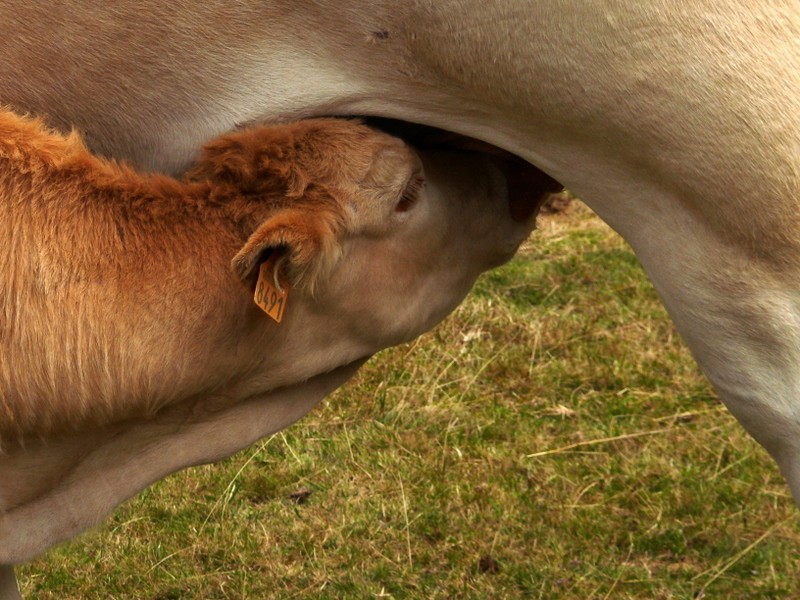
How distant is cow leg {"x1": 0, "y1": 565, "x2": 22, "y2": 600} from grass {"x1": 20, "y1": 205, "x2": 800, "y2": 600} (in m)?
0.26

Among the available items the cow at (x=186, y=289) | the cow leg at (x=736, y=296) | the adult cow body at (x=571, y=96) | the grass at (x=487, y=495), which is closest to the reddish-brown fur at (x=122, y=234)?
the cow at (x=186, y=289)

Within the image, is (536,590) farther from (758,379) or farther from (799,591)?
(758,379)

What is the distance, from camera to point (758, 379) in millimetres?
2750

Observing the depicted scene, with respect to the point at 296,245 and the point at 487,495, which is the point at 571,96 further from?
the point at 487,495

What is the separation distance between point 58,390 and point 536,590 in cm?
170

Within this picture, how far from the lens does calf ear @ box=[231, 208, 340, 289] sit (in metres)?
2.70

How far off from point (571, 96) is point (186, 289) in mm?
912

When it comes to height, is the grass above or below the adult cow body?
below

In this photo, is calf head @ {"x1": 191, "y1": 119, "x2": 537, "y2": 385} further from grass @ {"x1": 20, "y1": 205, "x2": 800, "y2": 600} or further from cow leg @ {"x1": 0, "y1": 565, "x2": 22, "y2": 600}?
grass @ {"x1": 20, "y1": 205, "x2": 800, "y2": 600}

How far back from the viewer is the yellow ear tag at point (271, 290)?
9.04ft

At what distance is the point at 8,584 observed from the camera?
135 inches

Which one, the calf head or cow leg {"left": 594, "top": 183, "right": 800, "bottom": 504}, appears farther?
the calf head

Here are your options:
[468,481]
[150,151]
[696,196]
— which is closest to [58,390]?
[150,151]

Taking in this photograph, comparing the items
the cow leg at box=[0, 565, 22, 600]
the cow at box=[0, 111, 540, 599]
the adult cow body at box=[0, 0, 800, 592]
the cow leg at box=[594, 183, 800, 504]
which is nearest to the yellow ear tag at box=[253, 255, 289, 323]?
the cow at box=[0, 111, 540, 599]
